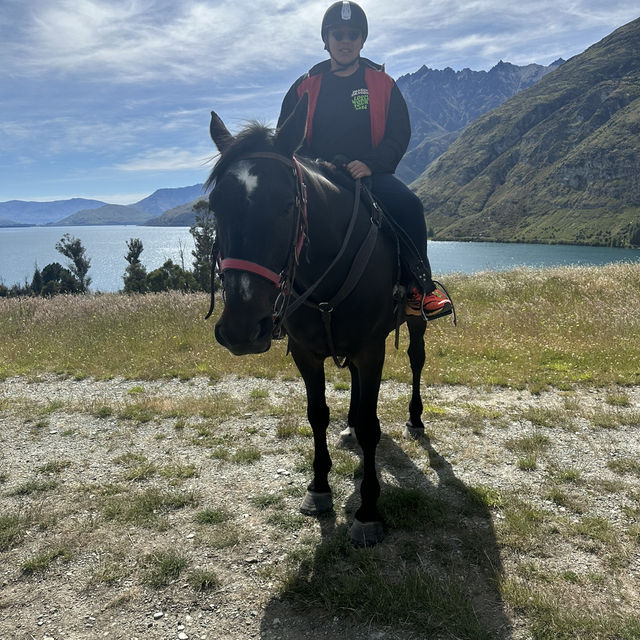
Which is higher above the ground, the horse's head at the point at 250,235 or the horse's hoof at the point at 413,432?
the horse's head at the point at 250,235

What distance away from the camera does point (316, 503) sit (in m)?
4.66

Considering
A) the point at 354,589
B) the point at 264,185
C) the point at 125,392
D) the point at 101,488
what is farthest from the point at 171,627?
the point at 125,392

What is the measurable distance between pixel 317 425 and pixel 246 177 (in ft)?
9.84

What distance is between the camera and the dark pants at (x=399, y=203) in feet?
15.8

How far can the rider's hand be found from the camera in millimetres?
4266

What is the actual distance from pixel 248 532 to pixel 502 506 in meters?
2.82

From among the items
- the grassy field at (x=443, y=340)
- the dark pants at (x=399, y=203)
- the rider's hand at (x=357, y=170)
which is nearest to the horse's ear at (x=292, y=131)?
the rider's hand at (x=357, y=170)

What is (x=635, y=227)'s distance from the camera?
13912 centimetres

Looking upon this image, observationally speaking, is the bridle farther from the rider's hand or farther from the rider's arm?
the rider's arm

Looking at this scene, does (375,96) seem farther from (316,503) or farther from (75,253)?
(75,253)

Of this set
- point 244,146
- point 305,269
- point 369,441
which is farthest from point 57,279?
point 244,146

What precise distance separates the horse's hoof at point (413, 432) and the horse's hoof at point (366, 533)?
2429mm

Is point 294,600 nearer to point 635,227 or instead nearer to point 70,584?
point 70,584

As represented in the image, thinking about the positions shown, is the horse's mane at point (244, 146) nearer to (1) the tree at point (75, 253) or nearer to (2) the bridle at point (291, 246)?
(2) the bridle at point (291, 246)
